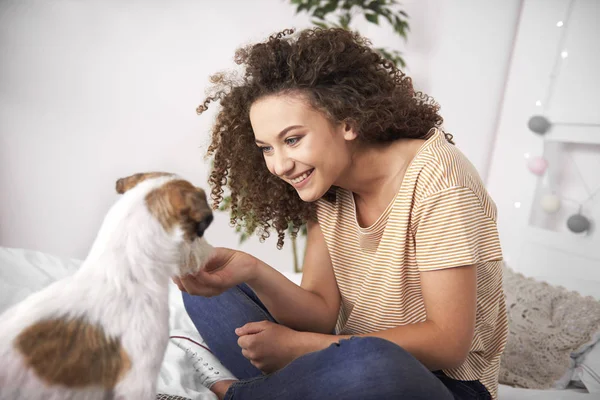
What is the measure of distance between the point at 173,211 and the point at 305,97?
1.75ft

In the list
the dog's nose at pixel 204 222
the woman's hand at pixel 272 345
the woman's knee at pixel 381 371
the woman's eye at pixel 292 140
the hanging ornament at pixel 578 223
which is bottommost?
the woman's hand at pixel 272 345

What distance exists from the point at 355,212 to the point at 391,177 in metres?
0.16

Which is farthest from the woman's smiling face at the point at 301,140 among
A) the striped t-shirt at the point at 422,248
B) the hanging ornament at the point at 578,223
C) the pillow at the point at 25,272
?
the hanging ornament at the point at 578,223

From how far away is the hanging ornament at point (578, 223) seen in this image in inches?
96.4

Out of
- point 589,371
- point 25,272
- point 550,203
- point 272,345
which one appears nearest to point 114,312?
point 272,345

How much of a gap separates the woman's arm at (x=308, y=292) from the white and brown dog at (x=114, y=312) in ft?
1.69

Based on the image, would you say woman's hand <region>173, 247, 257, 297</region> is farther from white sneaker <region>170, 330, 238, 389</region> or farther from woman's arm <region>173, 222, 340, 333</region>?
white sneaker <region>170, 330, 238, 389</region>

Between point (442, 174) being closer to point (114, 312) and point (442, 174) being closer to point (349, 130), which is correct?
point (349, 130)

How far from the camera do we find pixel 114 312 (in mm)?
782

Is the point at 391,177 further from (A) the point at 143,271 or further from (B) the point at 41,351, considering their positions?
(B) the point at 41,351

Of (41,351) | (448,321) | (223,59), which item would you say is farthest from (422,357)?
(223,59)

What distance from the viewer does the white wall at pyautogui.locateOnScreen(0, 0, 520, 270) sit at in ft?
8.54

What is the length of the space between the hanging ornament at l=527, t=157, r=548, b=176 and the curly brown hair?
55.2 inches

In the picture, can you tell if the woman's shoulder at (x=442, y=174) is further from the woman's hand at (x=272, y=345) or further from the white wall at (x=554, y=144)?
the white wall at (x=554, y=144)
